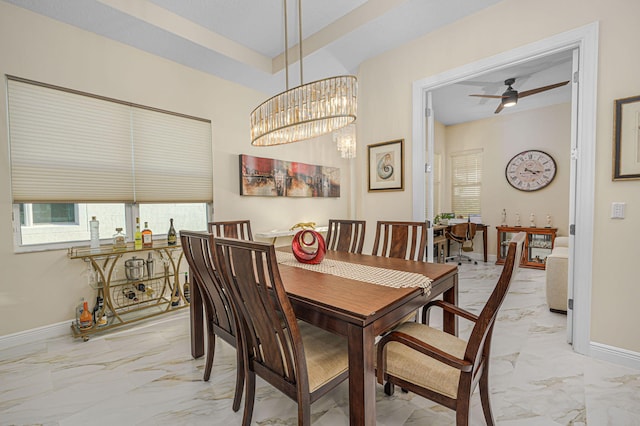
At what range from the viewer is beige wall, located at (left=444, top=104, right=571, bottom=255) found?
489cm

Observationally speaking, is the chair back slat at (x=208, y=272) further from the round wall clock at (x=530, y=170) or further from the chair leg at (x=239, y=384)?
the round wall clock at (x=530, y=170)

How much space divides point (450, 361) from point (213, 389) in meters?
1.52

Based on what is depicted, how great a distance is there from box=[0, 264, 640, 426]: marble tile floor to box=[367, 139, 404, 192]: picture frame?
1633mm

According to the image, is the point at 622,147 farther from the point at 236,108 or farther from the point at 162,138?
the point at 162,138

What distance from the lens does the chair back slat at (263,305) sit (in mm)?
1121

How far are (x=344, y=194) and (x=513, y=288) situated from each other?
9.85 feet

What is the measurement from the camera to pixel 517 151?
17.6 feet

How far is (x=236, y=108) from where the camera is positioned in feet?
12.5

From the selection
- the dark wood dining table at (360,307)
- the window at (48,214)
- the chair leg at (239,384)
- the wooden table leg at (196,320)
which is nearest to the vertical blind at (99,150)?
the window at (48,214)

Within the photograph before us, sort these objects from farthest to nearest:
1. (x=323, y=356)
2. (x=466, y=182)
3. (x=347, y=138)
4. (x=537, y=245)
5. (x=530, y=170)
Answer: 1. (x=466, y=182)
2. (x=530, y=170)
3. (x=537, y=245)
4. (x=347, y=138)
5. (x=323, y=356)

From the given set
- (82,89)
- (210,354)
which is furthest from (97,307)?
(82,89)

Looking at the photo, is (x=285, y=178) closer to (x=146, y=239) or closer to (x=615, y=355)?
(x=146, y=239)

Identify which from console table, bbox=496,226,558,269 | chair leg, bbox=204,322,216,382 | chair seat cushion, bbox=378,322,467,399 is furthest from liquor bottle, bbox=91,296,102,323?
console table, bbox=496,226,558,269

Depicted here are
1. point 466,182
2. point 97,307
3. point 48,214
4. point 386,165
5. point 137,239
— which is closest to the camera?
point 48,214
